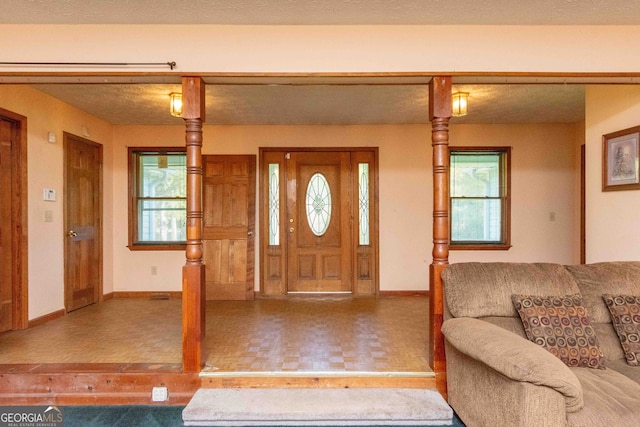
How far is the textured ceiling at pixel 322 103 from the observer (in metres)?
3.85

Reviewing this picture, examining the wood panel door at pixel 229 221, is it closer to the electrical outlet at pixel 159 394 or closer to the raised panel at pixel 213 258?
the raised panel at pixel 213 258

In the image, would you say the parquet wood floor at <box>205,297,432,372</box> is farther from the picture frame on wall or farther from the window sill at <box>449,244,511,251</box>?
the picture frame on wall

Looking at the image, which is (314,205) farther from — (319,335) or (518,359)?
(518,359)

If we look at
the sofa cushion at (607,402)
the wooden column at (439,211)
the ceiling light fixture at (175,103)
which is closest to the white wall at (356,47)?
the wooden column at (439,211)

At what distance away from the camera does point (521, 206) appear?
5363 mm

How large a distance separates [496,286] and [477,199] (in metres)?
3.18

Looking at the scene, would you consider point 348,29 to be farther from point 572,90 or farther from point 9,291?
point 9,291

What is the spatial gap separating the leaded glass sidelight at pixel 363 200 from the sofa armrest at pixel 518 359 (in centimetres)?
313

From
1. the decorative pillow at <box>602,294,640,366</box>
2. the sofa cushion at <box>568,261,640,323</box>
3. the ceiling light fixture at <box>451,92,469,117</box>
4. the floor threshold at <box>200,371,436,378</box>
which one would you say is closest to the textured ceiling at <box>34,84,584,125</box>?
the ceiling light fixture at <box>451,92,469,117</box>

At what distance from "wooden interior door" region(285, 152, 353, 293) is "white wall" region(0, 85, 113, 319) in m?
2.60

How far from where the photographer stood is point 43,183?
403 cm

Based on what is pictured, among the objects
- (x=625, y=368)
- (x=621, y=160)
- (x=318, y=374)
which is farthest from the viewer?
(x=621, y=160)

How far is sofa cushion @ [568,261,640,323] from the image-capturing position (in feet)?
8.04

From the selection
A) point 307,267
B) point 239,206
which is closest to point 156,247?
point 239,206
